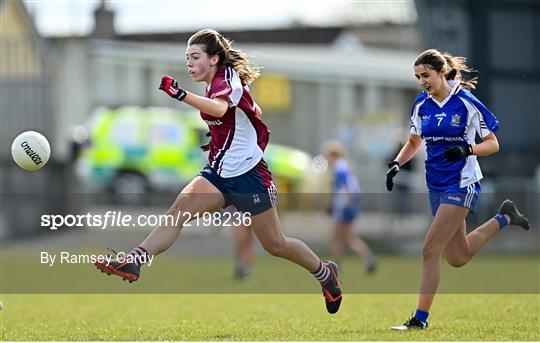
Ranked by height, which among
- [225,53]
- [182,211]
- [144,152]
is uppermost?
[225,53]

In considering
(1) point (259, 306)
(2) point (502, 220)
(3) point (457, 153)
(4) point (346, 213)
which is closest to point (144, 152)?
(4) point (346, 213)

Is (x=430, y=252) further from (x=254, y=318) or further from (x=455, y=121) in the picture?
(x=254, y=318)

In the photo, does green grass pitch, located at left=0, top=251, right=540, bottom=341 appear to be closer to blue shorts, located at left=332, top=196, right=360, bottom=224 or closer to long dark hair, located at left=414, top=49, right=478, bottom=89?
blue shorts, located at left=332, top=196, right=360, bottom=224

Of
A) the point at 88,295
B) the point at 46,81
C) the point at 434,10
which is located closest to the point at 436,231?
the point at 88,295

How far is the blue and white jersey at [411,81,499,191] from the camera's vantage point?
1011 cm

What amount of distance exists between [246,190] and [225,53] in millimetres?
1053

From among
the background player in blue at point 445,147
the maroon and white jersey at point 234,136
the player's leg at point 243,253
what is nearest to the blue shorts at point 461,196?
the background player in blue at point 445,147

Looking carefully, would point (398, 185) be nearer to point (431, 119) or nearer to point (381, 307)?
point (381, 307)

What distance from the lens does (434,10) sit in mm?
23969

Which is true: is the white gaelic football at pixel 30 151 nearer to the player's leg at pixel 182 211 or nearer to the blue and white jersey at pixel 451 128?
the player's leg at pixel 182 211

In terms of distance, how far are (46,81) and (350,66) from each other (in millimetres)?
8536

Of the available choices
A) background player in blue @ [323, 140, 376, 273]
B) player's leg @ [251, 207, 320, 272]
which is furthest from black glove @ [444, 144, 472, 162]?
background player in blue @ [323, 140, 376, 273]

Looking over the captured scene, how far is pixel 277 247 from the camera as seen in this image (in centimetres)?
982

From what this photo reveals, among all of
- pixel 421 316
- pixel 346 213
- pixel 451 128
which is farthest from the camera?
pixel 346 213
